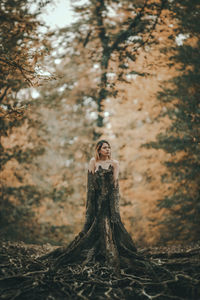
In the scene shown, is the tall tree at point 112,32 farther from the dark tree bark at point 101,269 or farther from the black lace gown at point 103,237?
the dark tree bark at point 101,269

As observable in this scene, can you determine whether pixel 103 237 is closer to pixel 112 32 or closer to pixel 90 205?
pixel 90 205

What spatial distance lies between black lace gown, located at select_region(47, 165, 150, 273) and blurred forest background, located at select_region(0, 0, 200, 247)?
245 cm

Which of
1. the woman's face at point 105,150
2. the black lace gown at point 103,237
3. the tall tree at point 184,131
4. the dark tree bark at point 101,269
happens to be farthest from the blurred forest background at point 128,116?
the dark tree bark at point 101,269

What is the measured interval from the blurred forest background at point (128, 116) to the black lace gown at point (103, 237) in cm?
245

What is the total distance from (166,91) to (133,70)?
3.60ft

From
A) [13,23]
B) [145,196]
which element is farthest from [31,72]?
[145,196]

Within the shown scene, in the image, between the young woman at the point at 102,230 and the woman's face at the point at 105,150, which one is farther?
the woman's face at the point at 105,150

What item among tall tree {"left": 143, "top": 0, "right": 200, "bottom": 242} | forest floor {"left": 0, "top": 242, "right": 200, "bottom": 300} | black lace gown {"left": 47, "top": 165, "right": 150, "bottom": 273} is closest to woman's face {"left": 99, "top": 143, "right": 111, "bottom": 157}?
black lace gown {"left": 47, "top": 165, "right": 150, "bottom": 273}

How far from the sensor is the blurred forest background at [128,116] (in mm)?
6402

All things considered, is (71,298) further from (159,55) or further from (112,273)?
(159,55)

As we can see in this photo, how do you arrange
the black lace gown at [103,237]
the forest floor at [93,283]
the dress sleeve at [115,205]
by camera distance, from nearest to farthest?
the forest floor at [93,283] < the black lace gown at [103,237] < the dress sleeve at [115,205]

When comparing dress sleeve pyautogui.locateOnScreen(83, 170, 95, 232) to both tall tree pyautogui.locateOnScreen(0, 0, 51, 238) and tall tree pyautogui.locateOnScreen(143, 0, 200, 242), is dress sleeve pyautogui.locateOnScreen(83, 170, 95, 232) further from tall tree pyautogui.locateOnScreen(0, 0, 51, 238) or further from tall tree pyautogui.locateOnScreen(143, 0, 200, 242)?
tall tree pyautogui.locateOnScreen(143, 0, 200, 242)

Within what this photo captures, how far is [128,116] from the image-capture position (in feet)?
25.1

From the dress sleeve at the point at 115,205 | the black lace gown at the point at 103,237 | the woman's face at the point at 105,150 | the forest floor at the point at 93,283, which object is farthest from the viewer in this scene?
the woman's face at the point at 105,150
